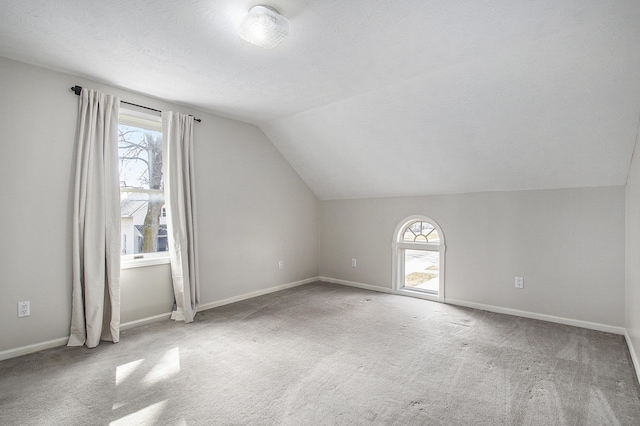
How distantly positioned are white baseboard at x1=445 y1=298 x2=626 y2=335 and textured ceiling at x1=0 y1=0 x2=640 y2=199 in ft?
4.55

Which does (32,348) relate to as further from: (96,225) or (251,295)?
(251,295)

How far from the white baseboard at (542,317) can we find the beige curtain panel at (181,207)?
3105 mm

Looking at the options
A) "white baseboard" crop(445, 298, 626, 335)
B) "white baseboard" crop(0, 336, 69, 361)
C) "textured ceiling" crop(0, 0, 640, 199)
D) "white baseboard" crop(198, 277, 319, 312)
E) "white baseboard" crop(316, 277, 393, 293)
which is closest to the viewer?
"textured ceiling" crop(0, 0, 640, 199)

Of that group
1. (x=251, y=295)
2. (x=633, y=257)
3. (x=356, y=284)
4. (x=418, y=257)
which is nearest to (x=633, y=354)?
(x=633, y=257)

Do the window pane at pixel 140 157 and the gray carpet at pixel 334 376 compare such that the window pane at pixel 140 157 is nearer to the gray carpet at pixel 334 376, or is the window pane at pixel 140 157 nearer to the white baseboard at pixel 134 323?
the white baseboard at pixel 134 323

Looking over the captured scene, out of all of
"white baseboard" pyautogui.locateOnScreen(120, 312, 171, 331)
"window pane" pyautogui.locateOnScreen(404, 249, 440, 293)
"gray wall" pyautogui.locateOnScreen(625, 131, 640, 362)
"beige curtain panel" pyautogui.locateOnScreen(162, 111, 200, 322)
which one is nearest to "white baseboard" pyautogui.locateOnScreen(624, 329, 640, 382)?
"gray wall" pyautogui.locateOnScreen(625, 131, 640, 362)

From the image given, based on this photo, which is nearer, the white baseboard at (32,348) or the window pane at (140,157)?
the white baseboard at (32,348)

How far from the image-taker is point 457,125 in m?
3.19

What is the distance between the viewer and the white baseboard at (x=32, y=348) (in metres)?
2.52

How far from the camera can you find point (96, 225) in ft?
9.47

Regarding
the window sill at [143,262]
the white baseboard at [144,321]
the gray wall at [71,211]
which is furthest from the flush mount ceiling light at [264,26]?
the white baseboard at [144,321]

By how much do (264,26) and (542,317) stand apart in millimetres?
3808

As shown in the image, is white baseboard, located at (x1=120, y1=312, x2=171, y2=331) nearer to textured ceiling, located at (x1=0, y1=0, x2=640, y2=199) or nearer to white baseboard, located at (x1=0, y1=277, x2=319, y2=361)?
white baseboard, located at (x1=0, y1=277, x2=319, y2=361)

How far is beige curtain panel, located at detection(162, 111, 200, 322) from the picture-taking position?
11.2 feet
